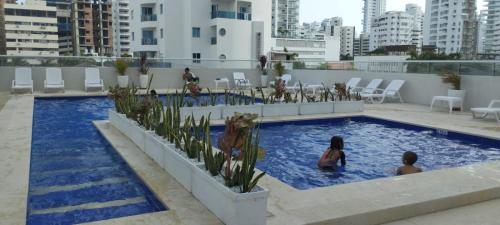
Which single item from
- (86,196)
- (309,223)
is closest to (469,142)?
(309,223)

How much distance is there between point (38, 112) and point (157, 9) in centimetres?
3062

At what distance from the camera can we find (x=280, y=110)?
10117 mm

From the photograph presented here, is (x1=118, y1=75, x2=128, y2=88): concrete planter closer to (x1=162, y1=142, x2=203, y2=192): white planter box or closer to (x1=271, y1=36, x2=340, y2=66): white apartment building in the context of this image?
(x1=162, y1=142, x2=203, y2=192): white planter box

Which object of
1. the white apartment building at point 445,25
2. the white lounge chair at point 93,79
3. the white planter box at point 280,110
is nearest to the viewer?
the white planter box at point 280,110

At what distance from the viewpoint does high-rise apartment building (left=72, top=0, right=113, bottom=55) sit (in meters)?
91.5

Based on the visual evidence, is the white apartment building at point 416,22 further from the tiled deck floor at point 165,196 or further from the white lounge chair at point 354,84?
the tiled deck floor at point 165,196

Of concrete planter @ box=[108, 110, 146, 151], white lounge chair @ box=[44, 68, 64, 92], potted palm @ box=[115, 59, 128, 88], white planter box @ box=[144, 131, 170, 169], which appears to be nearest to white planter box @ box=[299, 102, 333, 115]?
concrete planter @ box=[108, 110, 146, 151]

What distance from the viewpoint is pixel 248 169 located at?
329cm

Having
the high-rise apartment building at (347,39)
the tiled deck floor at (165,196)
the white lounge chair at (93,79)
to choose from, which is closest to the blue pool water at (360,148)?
the tiled deck floor at (165,196)

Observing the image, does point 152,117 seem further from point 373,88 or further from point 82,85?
point 82,85

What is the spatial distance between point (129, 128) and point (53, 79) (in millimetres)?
9403

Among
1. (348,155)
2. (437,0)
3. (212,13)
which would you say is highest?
(437,0)

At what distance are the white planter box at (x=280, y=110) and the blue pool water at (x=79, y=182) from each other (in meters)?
3.88

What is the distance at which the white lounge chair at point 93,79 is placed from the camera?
49.4ft
